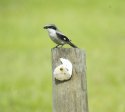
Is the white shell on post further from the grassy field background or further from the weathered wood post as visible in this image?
the grassy field background

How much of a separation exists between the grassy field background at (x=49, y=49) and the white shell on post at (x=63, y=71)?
4.67 metres

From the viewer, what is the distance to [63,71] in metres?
5.78

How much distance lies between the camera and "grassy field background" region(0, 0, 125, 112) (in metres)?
11.7

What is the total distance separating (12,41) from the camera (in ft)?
71.4

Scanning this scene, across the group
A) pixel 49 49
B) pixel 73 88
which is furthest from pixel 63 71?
pixel 49 49

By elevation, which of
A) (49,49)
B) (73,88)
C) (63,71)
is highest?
(49,49)

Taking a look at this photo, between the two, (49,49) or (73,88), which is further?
(49,49)

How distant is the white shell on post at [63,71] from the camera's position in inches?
227

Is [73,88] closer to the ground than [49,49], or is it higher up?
closer to the ground

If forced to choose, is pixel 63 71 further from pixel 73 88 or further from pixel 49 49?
pixel 49 49

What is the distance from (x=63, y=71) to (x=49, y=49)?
44.6 ft

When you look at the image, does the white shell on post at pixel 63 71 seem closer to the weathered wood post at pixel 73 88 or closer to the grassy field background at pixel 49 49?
the weathered wood post at pixel 73 88

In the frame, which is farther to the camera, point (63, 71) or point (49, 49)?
point (49, 49)

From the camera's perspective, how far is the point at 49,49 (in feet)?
63.5
